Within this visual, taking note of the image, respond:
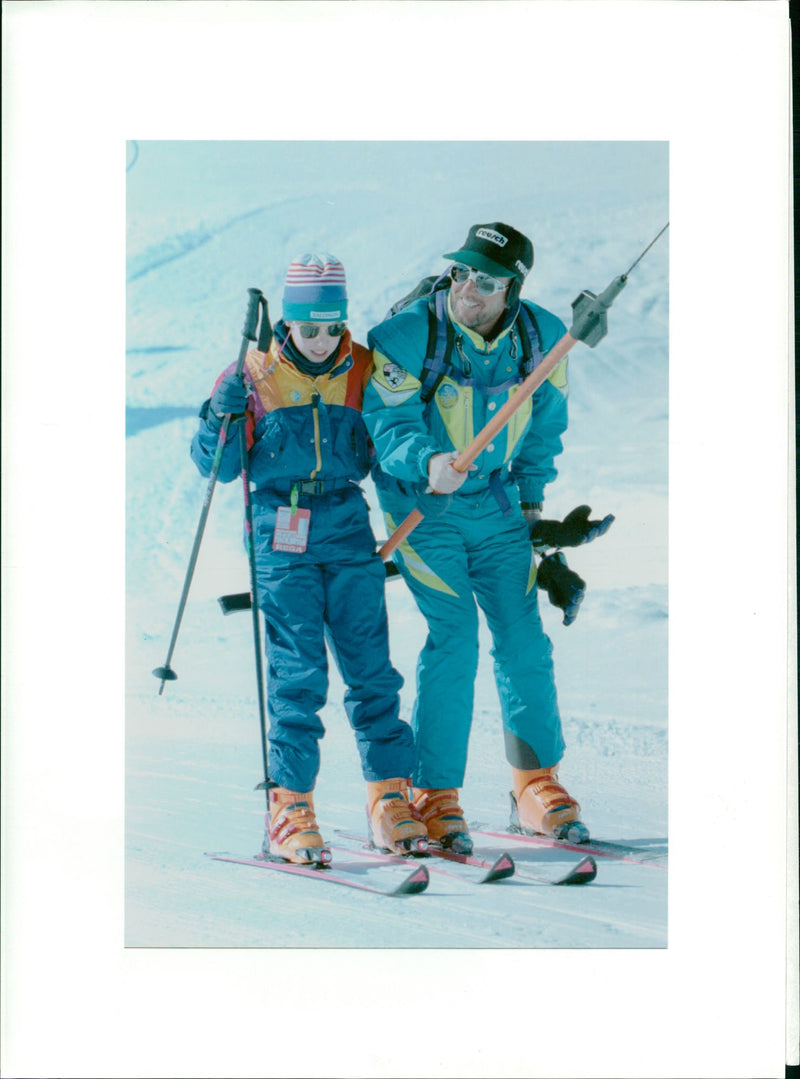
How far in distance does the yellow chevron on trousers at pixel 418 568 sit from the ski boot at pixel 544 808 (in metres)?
0.63

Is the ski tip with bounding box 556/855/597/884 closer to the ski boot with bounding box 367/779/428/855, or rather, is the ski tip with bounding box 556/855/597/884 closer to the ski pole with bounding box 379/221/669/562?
the ski boot with bounding box 367/779/428/855

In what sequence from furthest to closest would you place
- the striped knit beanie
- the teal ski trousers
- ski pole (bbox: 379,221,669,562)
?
the teal ski trousers < the striped knit beanie < ski pole (bbox: 379,221,669,562)

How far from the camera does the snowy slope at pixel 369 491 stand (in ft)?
13.7

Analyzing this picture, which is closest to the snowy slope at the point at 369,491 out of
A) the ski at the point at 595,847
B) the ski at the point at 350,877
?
the ski at the point at 595,847

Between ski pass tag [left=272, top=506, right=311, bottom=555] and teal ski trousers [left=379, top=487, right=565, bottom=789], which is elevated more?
ski pass tag [left=272, top=506, right=311, bottom=555]

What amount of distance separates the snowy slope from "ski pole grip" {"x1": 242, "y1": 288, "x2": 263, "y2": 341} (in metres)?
0.11

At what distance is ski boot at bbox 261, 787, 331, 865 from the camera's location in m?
4.07

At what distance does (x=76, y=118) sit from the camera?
4145 mm

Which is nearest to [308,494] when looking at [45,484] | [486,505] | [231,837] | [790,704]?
[486,505]

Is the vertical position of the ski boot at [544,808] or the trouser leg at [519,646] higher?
the trouser leg at [519,646]

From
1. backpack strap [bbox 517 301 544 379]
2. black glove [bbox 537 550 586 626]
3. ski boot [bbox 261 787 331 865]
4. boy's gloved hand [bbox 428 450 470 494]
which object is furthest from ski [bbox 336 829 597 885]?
backpack strap [bbox 517 301 544 379]

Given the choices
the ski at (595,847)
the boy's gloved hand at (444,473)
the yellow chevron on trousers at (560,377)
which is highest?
the yellow chevron on trousers at (560,377)

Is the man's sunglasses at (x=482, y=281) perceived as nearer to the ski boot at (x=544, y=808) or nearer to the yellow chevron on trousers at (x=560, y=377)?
the yellow chevron on trousers at (x=560, y=377)

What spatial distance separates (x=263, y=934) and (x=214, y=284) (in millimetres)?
2006
